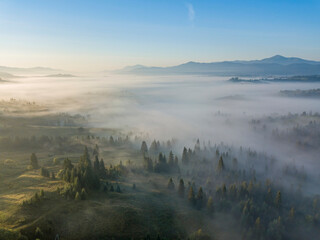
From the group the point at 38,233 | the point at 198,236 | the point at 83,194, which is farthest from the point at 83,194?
the point at 198,236

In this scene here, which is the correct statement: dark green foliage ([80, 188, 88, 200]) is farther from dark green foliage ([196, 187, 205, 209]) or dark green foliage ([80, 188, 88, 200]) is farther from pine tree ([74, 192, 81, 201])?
dark green foliage ([196, 187, 205, 209])

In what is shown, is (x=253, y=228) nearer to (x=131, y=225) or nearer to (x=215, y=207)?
(x=215, y=207)

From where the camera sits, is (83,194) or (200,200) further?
(200,200)

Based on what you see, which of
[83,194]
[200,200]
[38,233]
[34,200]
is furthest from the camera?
[200,200]

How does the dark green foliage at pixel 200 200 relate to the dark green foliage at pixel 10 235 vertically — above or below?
below

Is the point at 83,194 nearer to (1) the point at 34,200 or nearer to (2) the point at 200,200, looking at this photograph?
(1) the point at 34,200

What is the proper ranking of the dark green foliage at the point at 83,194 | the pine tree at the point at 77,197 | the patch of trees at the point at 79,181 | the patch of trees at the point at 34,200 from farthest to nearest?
the dark green foliage at the point at 83,194 < the patch of trees at the point at 79,181 < the pine tree at the point at 77,197 < the patch of trees at the point at 34,200

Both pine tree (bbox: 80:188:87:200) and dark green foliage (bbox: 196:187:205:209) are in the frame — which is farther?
dark green foliage (bbox: 196:187:205:209)

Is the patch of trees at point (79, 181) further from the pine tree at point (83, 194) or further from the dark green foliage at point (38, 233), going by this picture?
the dark green foliage at point (38, 233)

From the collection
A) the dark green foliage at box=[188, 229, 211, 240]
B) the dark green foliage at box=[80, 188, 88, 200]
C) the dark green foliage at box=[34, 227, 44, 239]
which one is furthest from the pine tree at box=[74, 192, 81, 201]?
the dark green foliage at box=[188, 229, 211, 240]

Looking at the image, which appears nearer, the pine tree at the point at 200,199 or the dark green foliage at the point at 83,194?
the dark green foliage at the point at 83,194

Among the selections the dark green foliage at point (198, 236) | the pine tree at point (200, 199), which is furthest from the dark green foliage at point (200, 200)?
the dark green foliage at point (198, 236)
